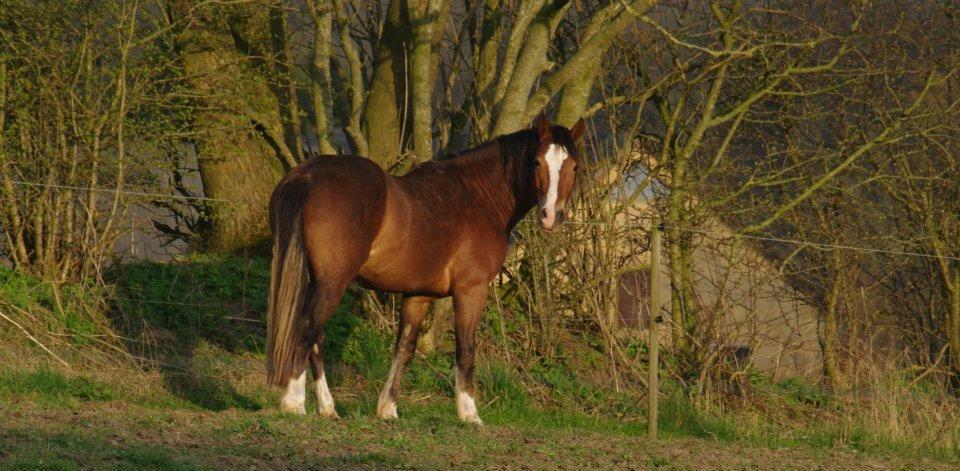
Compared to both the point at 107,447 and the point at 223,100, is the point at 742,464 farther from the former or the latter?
the point at 223,100

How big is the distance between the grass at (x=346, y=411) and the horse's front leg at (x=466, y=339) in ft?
0.77

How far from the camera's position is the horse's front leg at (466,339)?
25.8 ft

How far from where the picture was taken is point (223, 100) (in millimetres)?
11125

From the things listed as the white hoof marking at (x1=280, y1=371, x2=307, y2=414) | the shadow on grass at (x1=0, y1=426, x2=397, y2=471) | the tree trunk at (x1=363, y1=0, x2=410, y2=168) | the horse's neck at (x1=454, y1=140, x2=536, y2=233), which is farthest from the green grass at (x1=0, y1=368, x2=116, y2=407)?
the tree trunk at (x1=363, y1=0, x2=410, y2=168)

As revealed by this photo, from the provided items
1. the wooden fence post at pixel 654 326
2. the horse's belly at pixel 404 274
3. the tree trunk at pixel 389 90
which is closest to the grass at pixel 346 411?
the wooden fence post at pixel 654 326

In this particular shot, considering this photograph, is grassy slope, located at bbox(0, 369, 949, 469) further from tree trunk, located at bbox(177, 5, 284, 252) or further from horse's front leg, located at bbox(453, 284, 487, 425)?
tree trunk, located at bbox(177, 5, 284, 252)

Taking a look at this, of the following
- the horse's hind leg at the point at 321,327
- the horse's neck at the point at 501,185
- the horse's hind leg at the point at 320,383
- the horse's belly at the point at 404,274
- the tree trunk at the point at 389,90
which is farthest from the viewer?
the tree trunk at the point at 389,90

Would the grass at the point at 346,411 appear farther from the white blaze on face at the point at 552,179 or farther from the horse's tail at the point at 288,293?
the white blaze on face at the point at 552,179

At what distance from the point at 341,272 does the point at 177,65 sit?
477cm

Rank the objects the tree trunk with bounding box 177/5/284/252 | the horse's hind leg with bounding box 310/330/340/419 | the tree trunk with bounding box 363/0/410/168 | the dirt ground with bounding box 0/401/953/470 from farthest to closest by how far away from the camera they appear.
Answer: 1. the tree trunk with bounding box 363/0/410/168
2. the tree trunk with bounding box 177/5/284/252
3. the horse's hind leg with bounding box 310/330/340/419
4. the dirt ground with bounding box 0/401/953/470

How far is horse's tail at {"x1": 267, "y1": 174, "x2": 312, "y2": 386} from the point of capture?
696cm

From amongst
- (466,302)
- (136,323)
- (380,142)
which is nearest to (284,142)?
(380,142)

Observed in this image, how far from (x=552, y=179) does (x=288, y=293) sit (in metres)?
1.90

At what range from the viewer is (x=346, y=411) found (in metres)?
8.39
